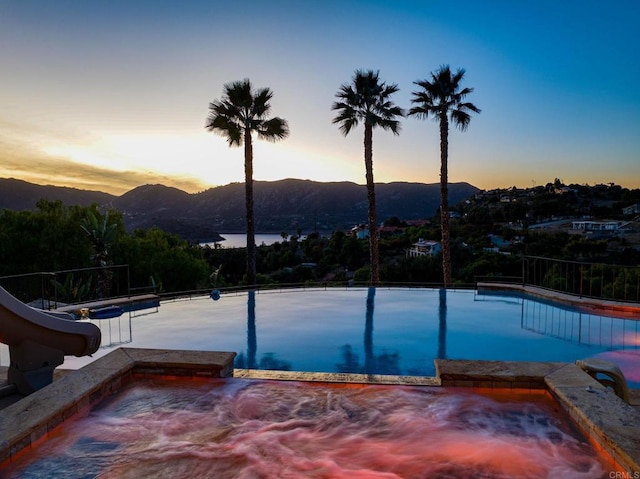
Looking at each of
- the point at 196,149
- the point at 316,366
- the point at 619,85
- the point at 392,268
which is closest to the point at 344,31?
the point at 196,149

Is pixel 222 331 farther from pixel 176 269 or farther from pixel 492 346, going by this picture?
pixel 176 269

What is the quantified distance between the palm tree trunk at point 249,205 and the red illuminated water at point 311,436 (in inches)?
415

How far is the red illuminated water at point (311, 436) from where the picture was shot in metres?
3.17

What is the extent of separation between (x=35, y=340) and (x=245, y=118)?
13139 mm

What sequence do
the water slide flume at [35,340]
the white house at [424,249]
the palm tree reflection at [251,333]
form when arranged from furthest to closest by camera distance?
the white house at [424,249]
the palm tree reflection at [251,333]
the water slide flume at [35,340]

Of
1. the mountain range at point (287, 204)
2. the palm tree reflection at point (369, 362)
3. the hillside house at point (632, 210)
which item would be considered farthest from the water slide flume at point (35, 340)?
the mountain range at point (287, 204)

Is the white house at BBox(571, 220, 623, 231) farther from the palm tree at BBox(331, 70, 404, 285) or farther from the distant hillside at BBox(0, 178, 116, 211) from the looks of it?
the distant hillside at BBox(0, 178, 116, 211)

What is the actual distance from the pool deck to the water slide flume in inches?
8.4

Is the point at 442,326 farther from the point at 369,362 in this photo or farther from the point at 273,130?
the point at 273,130

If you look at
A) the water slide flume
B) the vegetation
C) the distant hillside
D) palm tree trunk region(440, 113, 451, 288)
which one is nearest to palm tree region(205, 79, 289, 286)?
the vegetation

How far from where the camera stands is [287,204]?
2729 inches

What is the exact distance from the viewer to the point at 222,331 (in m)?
8.14

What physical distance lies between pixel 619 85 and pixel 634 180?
1322cm

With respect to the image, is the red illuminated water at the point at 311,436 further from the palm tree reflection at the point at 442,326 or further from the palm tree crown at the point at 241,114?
the palm tree crown at the point at 241,114
